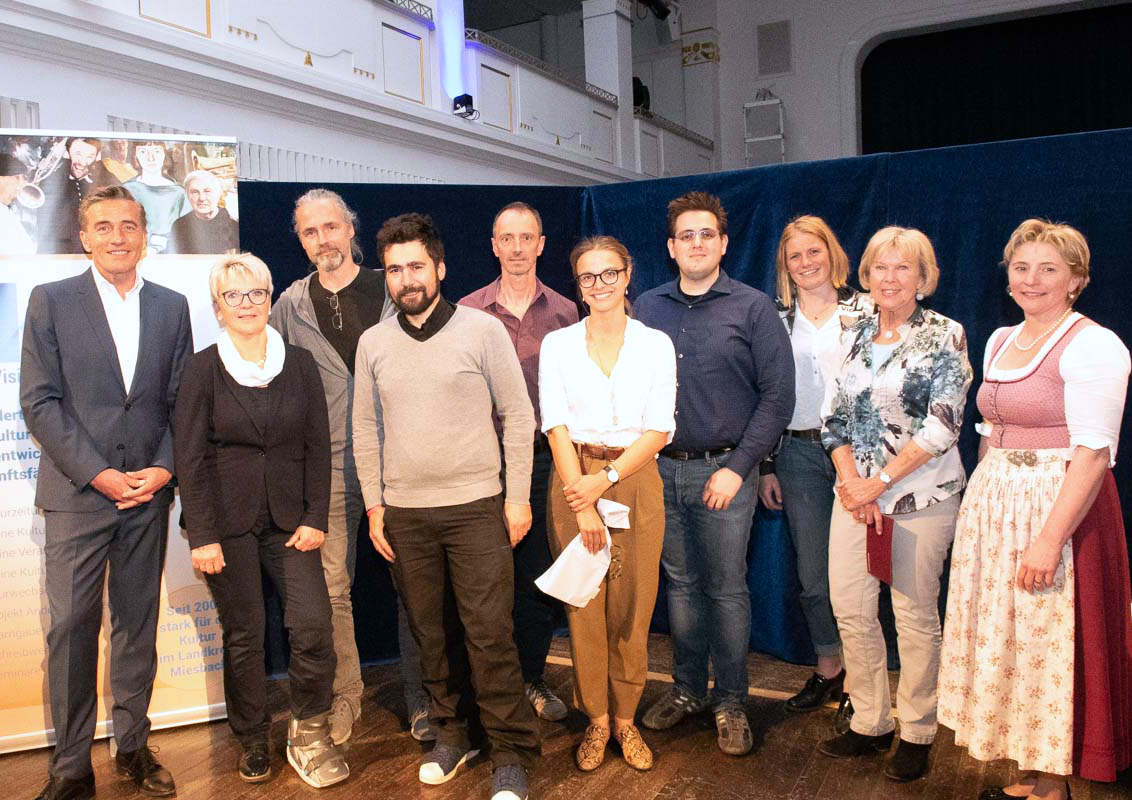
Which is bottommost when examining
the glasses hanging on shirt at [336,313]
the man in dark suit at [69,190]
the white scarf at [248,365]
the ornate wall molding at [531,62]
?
the white scarf at [248,365]

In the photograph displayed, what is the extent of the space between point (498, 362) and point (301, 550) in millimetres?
798

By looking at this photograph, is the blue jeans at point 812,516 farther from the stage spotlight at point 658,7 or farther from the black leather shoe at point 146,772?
the stage spotlight at point 658,7

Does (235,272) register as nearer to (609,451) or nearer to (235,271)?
(235,271)

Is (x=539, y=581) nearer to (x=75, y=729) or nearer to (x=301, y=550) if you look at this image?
A: (x=301, y=550)

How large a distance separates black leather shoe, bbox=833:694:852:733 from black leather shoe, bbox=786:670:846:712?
21 centimetres

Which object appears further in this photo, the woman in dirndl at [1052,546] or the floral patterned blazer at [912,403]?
the floral patterned blazer at [912,403]

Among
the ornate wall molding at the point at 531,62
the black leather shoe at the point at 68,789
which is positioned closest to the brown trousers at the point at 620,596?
the black leather shoe at the point at 68,789

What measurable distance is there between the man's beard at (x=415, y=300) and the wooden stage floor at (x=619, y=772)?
1365mm

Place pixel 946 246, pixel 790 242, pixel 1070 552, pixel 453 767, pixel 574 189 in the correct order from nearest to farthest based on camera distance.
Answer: pixel 1070 552
pixel 453 767
pixel 790 242
pixel 946 246
pixel 574 189

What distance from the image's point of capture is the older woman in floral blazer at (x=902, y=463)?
2.47m

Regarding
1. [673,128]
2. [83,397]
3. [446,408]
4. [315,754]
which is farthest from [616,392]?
[673,128]

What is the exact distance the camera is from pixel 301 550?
267 centimetres

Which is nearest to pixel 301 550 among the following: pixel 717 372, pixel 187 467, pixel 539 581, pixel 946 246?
pixel 187 467

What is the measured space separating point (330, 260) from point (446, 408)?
0.77m
